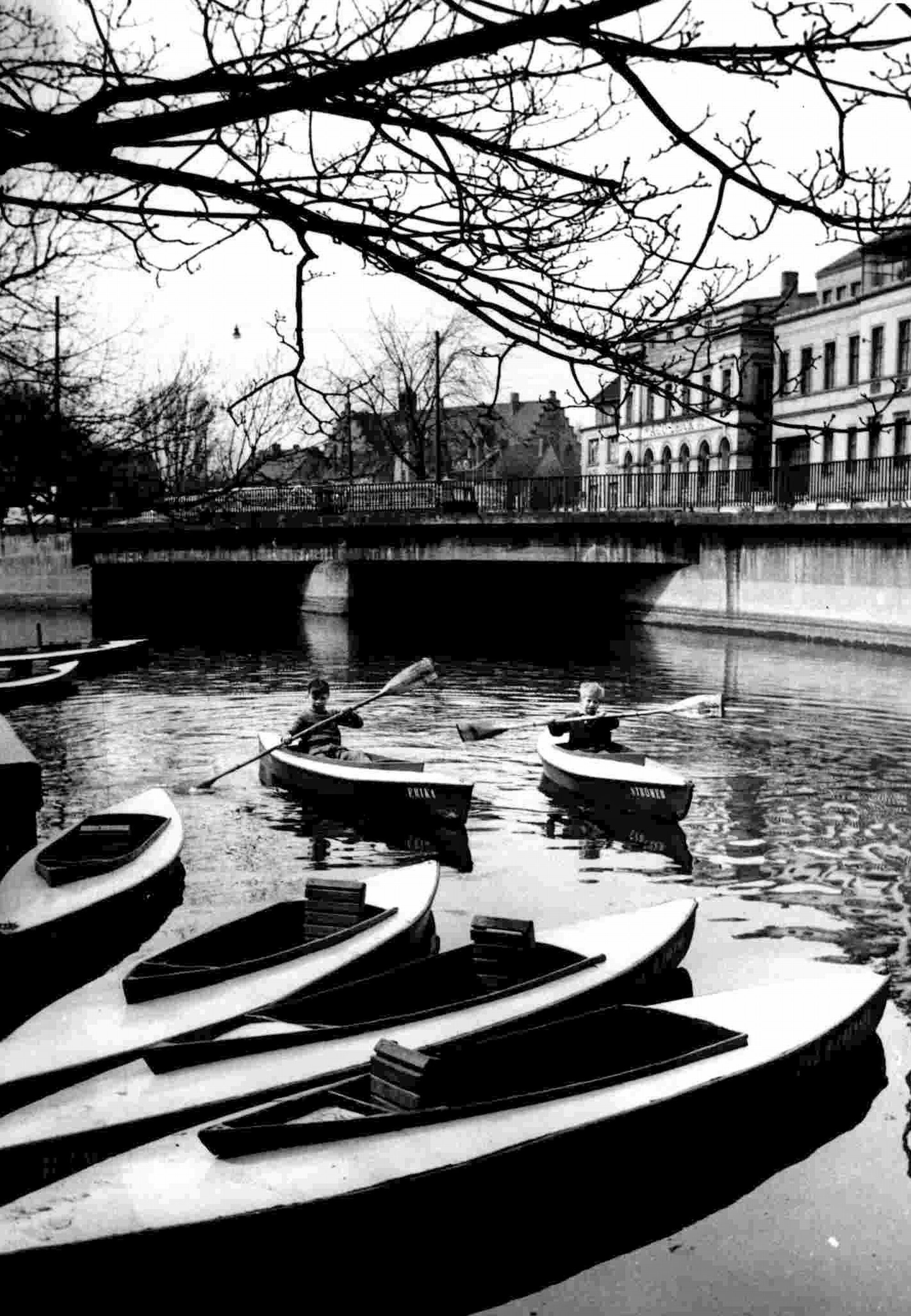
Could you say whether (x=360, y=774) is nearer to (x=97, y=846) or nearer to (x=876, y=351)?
(x=97, y=846)

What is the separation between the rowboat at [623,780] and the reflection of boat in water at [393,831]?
1872 millimetres

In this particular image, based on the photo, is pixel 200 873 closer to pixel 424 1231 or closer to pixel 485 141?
pixel 424 1231

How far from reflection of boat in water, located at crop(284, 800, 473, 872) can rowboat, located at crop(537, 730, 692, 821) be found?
187 centimetres

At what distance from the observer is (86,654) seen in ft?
112

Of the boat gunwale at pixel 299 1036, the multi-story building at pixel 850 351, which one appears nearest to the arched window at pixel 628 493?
the multi-story building at pixel 850 351

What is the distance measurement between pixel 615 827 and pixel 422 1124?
33.4ft

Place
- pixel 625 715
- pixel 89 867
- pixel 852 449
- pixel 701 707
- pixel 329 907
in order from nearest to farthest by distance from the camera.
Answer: pixel 329 907 → pixel 89 867 → pixel 625 715 → pixel 701 707 → pixel 852 449

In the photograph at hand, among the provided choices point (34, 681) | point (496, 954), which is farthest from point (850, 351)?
point (496, 954)

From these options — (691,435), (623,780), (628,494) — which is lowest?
(623,780)

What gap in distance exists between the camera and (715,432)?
6988 centimetres

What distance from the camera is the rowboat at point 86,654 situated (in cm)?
3197

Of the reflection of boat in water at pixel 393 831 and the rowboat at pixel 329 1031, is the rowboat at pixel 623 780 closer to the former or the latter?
the reflection of boat in water at pixel 393 831

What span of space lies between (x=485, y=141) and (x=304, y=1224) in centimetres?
497

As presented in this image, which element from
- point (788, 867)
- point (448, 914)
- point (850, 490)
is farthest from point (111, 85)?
point (850, 490)
